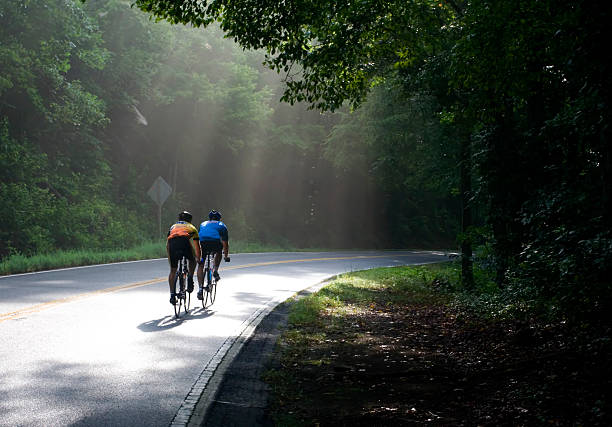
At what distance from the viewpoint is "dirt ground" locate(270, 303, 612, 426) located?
18.2ft

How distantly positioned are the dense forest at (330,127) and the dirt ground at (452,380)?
2.50 feet

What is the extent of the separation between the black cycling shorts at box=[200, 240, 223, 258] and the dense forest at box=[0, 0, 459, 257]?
8103 millimetres

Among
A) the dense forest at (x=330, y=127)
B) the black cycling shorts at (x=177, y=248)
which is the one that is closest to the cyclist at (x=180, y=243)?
the black cycling shorts at (x=177, y=248)

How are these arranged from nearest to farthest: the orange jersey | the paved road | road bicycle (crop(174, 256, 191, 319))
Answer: the paved road
road bicycle (crop(174, 256, 191, 319))
the orange jersey

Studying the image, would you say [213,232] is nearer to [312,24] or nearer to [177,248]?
[177,248]

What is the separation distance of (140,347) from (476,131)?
8814 mm

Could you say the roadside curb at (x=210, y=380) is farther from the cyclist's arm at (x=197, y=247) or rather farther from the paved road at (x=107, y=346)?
the cyclist's arm at (x=197, y=247)

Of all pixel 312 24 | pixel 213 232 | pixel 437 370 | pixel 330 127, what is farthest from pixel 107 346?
pixel 330 127

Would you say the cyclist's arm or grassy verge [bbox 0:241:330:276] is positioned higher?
the cyclist's arm

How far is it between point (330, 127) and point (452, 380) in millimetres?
39449

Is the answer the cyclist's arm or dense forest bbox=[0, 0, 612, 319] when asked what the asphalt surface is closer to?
the cyclist's arm

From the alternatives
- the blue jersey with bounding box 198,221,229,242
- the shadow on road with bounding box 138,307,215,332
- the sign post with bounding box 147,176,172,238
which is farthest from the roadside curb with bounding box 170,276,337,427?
the sign post with bounding box 147,176,172,238

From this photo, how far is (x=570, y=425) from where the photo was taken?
503 cm

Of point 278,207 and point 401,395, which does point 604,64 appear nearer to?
point 401,395
